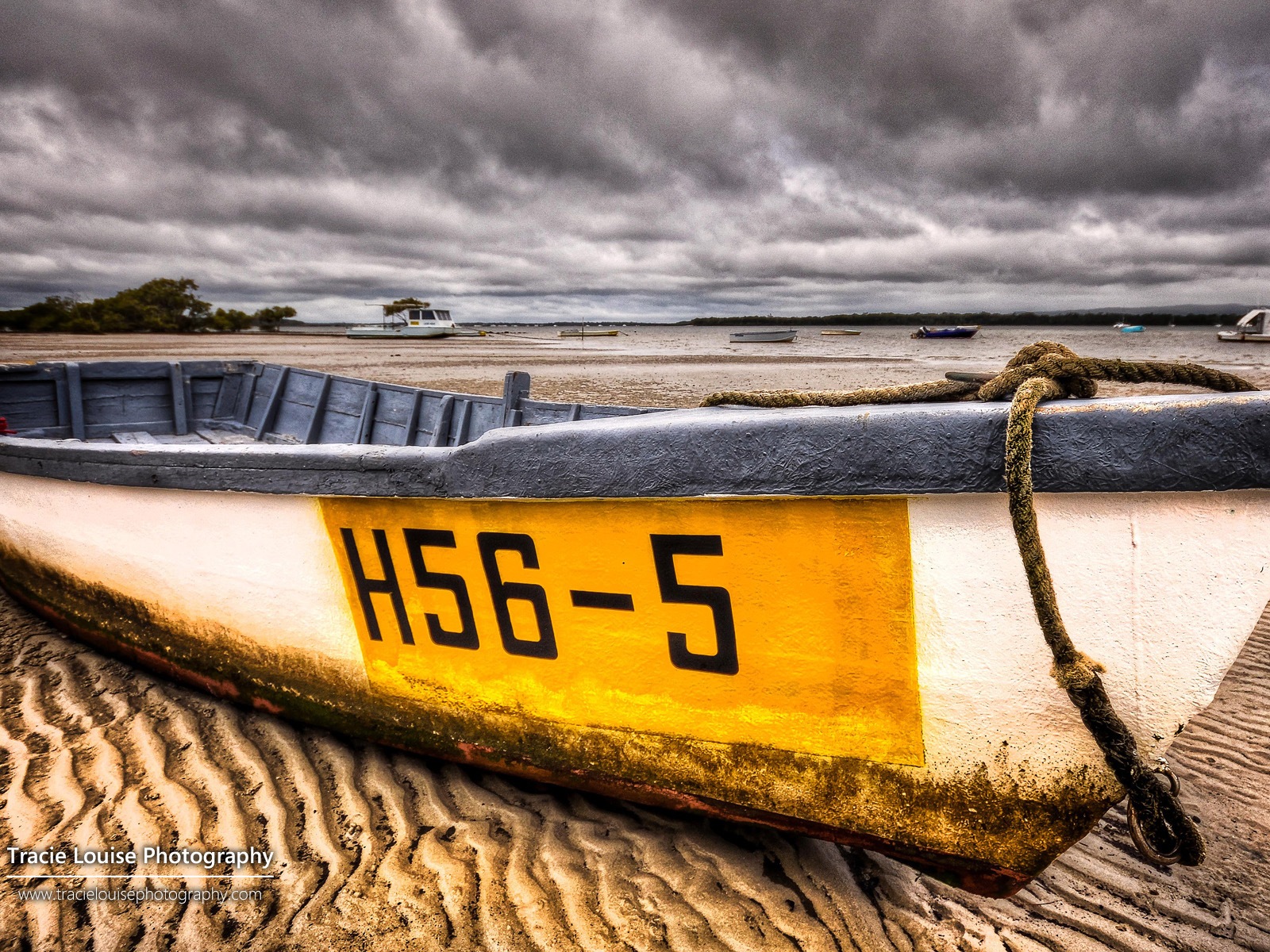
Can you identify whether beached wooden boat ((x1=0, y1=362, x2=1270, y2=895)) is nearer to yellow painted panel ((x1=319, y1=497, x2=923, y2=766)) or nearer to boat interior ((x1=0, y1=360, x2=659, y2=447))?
yellow painted panel ((x1=319, y1=497, x2=923, y2=766))

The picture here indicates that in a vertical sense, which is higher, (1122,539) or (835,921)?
(1122,539)

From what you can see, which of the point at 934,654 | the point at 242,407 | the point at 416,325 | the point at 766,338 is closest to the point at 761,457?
the point at 934,654

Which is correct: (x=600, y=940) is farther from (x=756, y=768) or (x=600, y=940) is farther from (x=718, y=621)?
(x=718, y=621)

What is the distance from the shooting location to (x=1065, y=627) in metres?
1.41

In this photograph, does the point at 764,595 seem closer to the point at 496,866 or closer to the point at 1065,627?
the point at 1065,627

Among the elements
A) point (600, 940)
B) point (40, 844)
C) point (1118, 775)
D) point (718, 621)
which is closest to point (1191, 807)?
point (1118, 775)

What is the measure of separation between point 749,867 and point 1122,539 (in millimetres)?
1469

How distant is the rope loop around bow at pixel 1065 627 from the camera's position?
1308 millimetres

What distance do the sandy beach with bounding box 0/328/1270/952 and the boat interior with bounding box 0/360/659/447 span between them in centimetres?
291

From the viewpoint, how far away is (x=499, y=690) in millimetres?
2070

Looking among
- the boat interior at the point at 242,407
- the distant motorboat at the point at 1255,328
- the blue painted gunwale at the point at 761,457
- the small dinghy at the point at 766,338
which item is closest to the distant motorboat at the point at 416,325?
the small dinghy at the point at 766,338

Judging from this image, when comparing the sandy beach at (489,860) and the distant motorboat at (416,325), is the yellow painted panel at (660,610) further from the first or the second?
the distant motorboat at (416,325)

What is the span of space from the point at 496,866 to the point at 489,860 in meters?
0.04

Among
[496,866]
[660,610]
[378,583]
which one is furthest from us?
[378,583]
